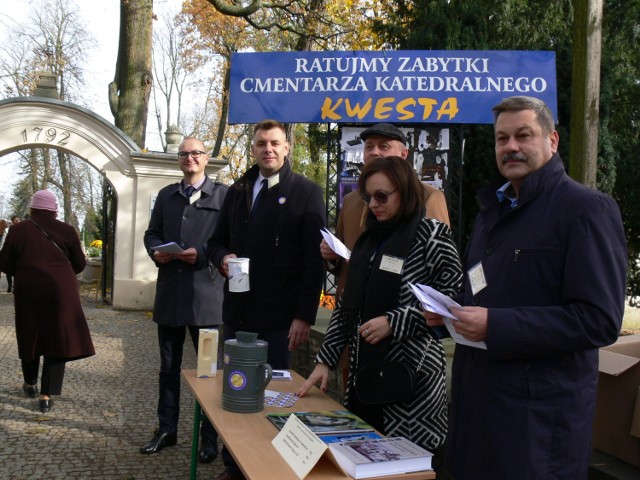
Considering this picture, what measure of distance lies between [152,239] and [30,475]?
161 cm

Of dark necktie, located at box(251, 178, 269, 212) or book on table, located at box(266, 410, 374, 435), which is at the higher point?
dark necktie, located at box(251, 178, 269, 212)

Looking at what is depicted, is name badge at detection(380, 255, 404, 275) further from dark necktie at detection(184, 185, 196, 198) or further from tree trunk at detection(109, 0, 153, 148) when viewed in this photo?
tree trunk at detection(109, 0, 153, 148)

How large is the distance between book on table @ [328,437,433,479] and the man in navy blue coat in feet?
0.64

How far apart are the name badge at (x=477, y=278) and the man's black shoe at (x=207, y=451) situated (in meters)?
2.63

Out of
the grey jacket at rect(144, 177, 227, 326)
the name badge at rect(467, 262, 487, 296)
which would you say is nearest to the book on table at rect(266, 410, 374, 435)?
the name badge at rect(467, 262, 487, 296)

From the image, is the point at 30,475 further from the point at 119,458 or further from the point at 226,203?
the point at 226,203

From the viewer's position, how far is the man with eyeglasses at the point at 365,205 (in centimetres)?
297

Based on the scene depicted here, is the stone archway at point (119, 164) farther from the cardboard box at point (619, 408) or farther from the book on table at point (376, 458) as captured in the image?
the book on table at point (376, 458)

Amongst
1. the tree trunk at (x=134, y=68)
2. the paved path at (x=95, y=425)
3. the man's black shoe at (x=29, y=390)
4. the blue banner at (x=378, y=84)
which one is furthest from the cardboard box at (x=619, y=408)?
the tree trunk at (x=134, y=68)

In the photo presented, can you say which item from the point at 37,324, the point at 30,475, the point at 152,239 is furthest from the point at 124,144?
the point at 30,475

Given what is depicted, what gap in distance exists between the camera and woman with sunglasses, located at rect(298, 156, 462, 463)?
2393mm

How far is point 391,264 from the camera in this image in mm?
2445

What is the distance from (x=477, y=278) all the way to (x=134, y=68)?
1307 centimetres

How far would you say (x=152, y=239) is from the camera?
4406mm
